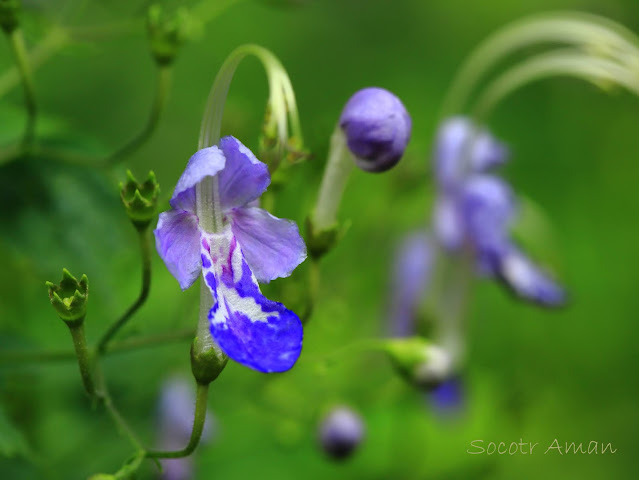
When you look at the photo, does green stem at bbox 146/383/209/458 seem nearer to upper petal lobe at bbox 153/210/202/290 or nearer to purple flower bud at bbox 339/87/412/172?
upper petal lobe at bbox 153/210/202/290

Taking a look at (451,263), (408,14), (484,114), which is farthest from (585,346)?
(408,14)

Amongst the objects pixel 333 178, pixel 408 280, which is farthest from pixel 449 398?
pixel 333 178

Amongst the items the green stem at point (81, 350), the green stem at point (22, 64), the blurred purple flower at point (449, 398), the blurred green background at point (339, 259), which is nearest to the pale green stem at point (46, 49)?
the blurred green background at point (339, 259)

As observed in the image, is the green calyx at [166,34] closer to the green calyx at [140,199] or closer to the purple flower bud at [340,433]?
the green calyx at [140,199]

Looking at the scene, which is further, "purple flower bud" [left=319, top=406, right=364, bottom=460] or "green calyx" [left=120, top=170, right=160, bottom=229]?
"purple flower bud" [left=319, top=406, right=364, bottom=460]

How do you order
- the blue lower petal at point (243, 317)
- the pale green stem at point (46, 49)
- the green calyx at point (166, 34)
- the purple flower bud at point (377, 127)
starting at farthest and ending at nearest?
the pale green stem at point (46, 49) → the green calyx at point (166, 34) → the purple flower bud at point (377, 127) → the blue lower petal at point (243, 317)

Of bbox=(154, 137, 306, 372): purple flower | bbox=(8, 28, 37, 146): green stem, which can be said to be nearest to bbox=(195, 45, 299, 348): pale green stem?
bbox=(154, 137, 306, 372): purple flower

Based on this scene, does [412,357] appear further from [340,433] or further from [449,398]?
[449,398]

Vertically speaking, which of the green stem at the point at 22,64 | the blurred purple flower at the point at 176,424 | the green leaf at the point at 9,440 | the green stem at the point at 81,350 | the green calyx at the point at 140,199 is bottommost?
the blurred purple flower at the point at 176,424
